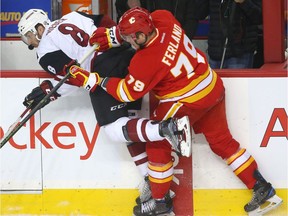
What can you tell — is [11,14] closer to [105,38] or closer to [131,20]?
[105,38]

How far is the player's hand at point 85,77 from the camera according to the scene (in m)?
4.20

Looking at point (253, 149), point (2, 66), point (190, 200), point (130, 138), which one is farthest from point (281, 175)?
point (2, 66)

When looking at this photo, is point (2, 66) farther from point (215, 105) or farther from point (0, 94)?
point (215, 105)

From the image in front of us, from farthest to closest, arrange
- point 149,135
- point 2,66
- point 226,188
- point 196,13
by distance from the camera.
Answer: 1. point 2,66
2. point 196,13
3. point 226,188
4. point 149,135

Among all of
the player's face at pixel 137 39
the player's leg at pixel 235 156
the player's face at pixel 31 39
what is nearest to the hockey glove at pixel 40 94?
the player's face at pixel 31 39

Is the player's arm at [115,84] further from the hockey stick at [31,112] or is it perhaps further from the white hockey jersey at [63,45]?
the white hockey jersey at [63,45]

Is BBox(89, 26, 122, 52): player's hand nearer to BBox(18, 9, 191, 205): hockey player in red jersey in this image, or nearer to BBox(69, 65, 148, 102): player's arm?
BBox(18, 9, 191, 205): hockey player in red jersey

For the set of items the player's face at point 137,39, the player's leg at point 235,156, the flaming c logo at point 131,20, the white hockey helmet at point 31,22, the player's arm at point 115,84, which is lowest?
the player's leg at point 235,156

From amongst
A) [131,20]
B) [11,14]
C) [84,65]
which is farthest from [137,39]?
[11,14]

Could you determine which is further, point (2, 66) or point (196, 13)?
point (2, 66)

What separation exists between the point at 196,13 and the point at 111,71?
1.16 meters

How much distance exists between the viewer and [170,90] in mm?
4234

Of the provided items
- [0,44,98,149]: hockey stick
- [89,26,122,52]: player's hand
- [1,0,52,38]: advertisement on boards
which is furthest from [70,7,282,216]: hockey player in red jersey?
[1,0,52,38]: advertisement on boards

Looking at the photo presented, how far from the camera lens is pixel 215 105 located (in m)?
4.40
